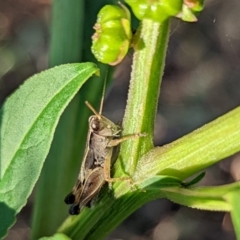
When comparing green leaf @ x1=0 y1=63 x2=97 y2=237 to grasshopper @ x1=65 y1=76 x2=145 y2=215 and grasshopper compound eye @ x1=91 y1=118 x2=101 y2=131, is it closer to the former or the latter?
grasshopper @ x1=65 y1=76 x2=145 y2=215

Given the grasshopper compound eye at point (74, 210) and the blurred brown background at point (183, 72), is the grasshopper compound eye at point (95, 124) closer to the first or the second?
the grasshopper compound eye at point (74, 210)

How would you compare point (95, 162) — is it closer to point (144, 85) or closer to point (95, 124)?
point (95, 124)

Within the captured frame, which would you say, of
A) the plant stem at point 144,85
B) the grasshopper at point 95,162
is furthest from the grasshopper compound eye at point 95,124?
the plant stem at point 144,85

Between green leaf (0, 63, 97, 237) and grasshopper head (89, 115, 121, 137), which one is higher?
green leaf (0, 63, 97, 237)

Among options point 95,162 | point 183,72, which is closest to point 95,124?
point 95,162

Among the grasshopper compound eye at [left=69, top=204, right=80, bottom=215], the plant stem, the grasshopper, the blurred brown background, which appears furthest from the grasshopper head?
the blurred brown background

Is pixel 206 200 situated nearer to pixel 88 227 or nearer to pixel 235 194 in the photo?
pixel 235 194
